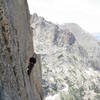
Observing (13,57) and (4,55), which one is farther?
(13,57)

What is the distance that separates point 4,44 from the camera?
12453 millimetres

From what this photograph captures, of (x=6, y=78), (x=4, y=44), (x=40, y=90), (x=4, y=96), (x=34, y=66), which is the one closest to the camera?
(x=4, y=96)

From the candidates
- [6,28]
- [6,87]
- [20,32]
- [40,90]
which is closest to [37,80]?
[40,90]

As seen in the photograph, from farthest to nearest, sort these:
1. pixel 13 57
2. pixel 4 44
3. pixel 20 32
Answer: pixel 20 32
pixel 13 57
pixel 4 44

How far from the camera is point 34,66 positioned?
76.2 feet

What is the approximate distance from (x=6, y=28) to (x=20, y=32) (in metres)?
5.33

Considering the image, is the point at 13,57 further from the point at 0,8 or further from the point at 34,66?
the point at 34,66

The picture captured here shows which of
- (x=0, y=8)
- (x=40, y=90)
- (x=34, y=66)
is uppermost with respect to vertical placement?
(x=0, y=8)

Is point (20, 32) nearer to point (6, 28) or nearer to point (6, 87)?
point (6, 28)

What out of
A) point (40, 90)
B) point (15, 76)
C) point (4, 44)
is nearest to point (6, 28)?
point (4, 44)

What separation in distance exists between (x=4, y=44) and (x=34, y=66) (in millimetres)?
10925

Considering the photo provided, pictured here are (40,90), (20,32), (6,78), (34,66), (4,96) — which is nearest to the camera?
(4,96)

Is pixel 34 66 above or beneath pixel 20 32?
beneath

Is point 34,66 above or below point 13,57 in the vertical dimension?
below
